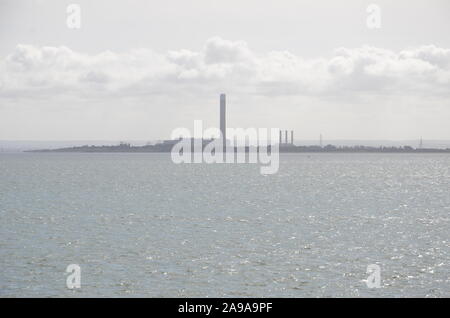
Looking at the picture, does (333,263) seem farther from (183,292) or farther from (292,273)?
(183,292)

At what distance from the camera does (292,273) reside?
3631cm

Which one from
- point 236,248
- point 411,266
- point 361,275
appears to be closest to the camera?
point 361,275

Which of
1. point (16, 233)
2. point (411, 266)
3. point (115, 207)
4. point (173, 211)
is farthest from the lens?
point (115, 207)

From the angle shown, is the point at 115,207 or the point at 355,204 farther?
the point at 355,204

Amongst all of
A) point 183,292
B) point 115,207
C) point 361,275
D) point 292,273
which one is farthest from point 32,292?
point 115,207

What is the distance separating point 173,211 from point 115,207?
373 inches

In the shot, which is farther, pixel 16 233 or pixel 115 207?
pixel 115 207

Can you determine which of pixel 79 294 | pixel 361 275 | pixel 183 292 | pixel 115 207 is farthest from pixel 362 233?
pixel 115 207

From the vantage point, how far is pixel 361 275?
1401 inches

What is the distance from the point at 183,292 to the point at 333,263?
1183 centimetres
